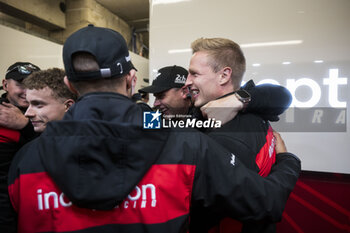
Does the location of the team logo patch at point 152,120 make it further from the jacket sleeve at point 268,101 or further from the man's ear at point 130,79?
the jacket sleeve at point 268,101

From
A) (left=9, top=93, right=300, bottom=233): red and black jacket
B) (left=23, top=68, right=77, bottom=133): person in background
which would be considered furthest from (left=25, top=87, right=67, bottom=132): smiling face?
(left=9, top=93, right=300, bottom=233): red and black jacket

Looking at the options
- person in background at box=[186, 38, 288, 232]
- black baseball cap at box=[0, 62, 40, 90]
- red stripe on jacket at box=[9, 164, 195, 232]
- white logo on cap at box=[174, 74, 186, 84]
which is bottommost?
red stripe on jacket at box=[9, 164, 195, 232]

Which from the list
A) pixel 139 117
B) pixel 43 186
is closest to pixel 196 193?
pixel 139 117

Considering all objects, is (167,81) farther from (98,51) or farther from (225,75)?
(98,51)

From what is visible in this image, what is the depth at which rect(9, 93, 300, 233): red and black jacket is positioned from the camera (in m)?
0.52

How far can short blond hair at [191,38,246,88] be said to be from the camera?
1.05 metres

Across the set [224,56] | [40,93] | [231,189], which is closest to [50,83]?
[40,93]

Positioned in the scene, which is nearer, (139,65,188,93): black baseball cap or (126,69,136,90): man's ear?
(126,69,136,90): man's ear

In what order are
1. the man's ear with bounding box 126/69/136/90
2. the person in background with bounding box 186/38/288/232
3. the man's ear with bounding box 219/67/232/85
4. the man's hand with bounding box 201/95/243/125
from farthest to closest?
the man's ear with bounding box 219/67/232/85 < the man's hand with bounding box 201/95/243/125 < the person in background with bounding box 186/38/288/232 < the man's ear with bounding box 126/69/136/90

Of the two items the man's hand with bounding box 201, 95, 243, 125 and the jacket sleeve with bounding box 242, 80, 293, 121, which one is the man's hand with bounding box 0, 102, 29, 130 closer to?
the man's hand with bounding box 201, 95, 243, 125

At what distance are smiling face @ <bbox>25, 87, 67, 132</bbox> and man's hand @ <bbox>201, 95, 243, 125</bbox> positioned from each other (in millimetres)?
725

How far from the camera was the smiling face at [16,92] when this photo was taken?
1645mm

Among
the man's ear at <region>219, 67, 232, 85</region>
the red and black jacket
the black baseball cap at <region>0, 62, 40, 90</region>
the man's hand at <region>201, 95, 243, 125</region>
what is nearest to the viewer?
the red and black jacket

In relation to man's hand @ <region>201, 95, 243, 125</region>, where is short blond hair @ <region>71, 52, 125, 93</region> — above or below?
above
